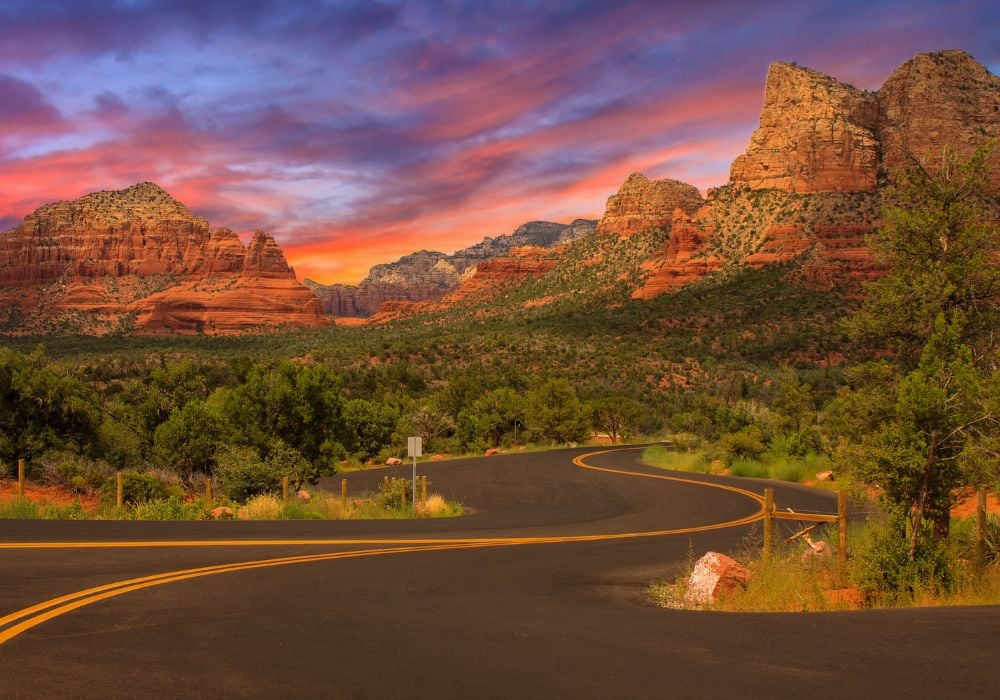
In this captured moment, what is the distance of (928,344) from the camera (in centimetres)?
Result: 1038

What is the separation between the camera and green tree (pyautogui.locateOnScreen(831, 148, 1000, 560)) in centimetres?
958

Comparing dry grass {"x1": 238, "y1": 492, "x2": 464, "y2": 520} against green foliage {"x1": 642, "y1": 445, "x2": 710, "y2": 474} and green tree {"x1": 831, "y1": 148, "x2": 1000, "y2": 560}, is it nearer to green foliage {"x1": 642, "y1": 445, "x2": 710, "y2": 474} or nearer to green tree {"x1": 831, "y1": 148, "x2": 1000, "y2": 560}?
green tree {"x1": 831, "y1": 148, "x2": 1000, "y2": 560}

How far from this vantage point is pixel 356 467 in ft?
158

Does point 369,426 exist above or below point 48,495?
above

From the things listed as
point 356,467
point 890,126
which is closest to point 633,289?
point 890,126

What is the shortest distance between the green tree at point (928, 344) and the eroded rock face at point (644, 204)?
126m

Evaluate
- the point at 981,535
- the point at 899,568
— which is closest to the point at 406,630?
the point at 899,568

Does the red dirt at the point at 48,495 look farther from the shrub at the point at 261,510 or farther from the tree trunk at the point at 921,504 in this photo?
the tree trunk at the point at 921,504

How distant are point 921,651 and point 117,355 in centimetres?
9577

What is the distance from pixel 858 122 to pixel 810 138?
559 inches

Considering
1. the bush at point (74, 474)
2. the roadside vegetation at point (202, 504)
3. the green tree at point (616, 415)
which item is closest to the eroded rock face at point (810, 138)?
the green tree at point (616, 415)

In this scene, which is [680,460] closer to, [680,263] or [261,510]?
[261,510]

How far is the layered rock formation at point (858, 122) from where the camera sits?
4090 inches

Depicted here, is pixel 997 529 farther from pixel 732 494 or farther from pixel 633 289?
pixel 633 289
